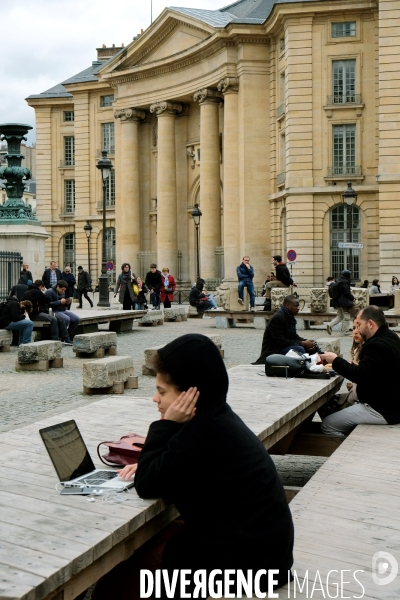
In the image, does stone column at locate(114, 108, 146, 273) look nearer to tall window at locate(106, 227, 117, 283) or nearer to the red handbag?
tall window at locate(106, 227, 117, 283)

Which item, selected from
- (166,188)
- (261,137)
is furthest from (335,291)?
(166,188)

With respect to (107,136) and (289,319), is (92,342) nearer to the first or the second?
(289,319)

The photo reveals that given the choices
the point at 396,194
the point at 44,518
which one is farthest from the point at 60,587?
the point at 396,194

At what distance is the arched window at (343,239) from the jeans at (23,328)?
2550cm

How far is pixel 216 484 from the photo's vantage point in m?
4.38

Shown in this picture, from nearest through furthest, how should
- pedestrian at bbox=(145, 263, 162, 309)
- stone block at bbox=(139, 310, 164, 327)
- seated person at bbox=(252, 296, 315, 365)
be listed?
1. seated person at bbox=(252, 296, 315, 365)
2. stone block at bbox=(139, 310, 164, 327)
3. pedestrian at bbox=(145, 263, 162, 309)

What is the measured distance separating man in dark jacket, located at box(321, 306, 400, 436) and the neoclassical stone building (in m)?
30.1

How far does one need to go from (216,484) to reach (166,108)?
51559 mm

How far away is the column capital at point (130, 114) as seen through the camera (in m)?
57.2

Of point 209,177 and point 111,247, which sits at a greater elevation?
point 209,177

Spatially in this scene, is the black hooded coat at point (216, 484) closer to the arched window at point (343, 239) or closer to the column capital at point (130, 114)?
the arched window at point (343, 239)

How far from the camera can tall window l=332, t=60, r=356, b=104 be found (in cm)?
4328

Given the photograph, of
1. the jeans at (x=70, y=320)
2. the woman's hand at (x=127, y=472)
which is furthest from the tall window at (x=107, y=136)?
the woman's hand at (x=127, y=472)

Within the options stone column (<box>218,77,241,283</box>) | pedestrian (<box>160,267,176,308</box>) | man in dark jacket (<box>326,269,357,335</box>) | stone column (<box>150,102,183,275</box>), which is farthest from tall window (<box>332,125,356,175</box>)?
man in dark jacket (<box>326,269,357,335</box>)
